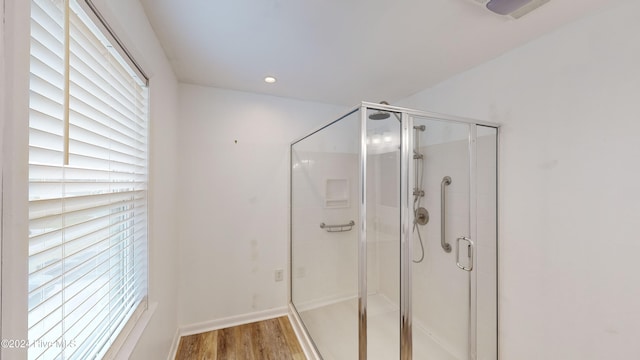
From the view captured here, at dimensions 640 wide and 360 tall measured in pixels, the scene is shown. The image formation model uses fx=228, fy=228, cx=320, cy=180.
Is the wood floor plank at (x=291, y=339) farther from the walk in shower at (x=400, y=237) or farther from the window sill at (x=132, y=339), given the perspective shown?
the window sill at (x=132, y=339)

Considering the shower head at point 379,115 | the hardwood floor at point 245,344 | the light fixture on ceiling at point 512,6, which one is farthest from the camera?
the hardwood floor at point 245,344

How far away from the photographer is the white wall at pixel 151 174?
19.8 inches

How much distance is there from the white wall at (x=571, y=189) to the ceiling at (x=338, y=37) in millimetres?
182

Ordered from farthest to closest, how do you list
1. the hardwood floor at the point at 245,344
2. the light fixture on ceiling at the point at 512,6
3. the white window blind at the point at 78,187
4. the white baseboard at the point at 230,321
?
the white baseboard at the point at 230,321 < the hardwood floor at the point at 245,344 < the light fixture on ceiling at the point at 512,6 < the white window blind at the point at 78,187

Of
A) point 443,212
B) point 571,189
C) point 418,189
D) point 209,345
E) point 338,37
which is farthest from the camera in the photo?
point 209,345

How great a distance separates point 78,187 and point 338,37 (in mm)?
1504

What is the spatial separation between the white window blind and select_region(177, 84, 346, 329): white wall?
3.21 feet

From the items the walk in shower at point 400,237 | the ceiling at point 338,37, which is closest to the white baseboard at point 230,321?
the walk in shower at point 400,237

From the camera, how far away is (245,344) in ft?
6.67

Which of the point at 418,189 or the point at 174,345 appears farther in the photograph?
the point at 174,345

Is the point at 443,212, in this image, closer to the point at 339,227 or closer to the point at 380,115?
the point at 339,227

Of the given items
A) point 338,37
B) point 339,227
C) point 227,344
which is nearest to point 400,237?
point 339,227

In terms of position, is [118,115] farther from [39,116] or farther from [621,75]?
[621,75]

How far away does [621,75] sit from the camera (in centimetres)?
116
